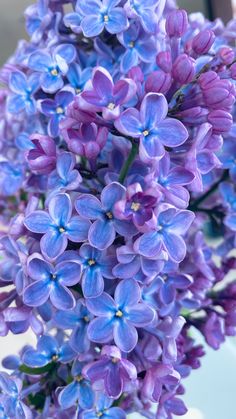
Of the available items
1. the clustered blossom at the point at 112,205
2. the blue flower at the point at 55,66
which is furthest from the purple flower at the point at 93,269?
the blue flower at the point at 55,66

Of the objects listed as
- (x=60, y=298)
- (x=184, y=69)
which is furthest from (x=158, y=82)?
(x=60, y=298)

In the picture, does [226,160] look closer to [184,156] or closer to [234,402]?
[184,156]

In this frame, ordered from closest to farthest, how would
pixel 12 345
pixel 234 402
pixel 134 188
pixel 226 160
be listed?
pixel 134 188 → pixel 226 160 → pixel 234 402 → pixel 12 345

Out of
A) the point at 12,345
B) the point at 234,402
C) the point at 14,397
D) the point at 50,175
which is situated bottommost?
the point at 12,345

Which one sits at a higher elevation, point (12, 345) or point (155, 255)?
point (155, 255)

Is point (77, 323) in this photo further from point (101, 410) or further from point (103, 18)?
point (103, 18)

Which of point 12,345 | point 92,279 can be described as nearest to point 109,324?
point 92,279
